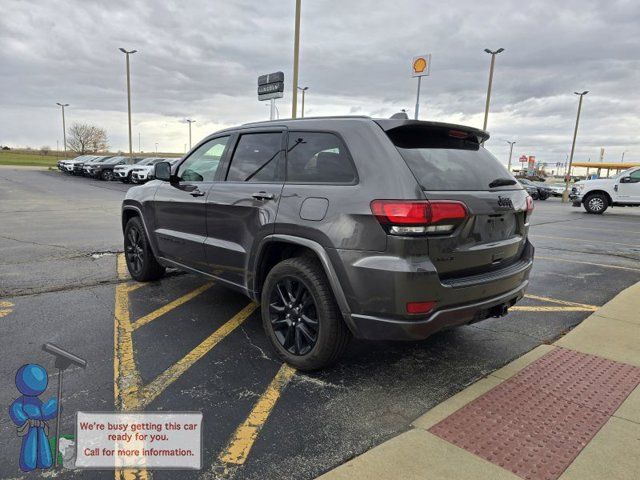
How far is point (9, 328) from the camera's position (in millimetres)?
4020

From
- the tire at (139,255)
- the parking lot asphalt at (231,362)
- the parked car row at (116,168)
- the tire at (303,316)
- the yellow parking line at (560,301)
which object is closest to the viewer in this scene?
the parking lot asphalt at (231,362)

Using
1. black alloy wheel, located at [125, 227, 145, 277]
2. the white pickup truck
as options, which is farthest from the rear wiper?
the white pickup truck

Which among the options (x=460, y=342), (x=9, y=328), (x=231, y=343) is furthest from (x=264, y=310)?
(x=9, y=328)

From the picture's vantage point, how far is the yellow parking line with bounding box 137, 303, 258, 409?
9.81 ft

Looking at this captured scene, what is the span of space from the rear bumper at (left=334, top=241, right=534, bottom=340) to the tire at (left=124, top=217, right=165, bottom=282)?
127 inches

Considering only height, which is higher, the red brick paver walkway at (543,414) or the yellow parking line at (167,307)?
the red brick paver walkway at (543,414)

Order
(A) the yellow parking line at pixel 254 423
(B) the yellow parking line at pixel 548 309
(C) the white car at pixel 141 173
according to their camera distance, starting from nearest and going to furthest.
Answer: (A) the yellow parking line at pixel 254 423
(B) the yellow parking line at pixel 548 309
(C) the white car at pixel 141 173

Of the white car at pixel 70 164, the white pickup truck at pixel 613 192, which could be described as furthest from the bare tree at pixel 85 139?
the white pickup truck at pixel 613 192

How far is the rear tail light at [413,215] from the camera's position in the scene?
2.73m

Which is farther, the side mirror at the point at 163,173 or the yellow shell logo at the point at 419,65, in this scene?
the yellow shell logo at the point at 419,65

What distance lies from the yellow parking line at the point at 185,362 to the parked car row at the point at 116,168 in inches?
906

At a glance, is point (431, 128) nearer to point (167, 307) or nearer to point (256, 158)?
point (256, 158)

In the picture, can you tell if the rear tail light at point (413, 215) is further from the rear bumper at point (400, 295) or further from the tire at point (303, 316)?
the tire at point (303, 316)

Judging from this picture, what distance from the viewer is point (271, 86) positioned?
48.5ft
